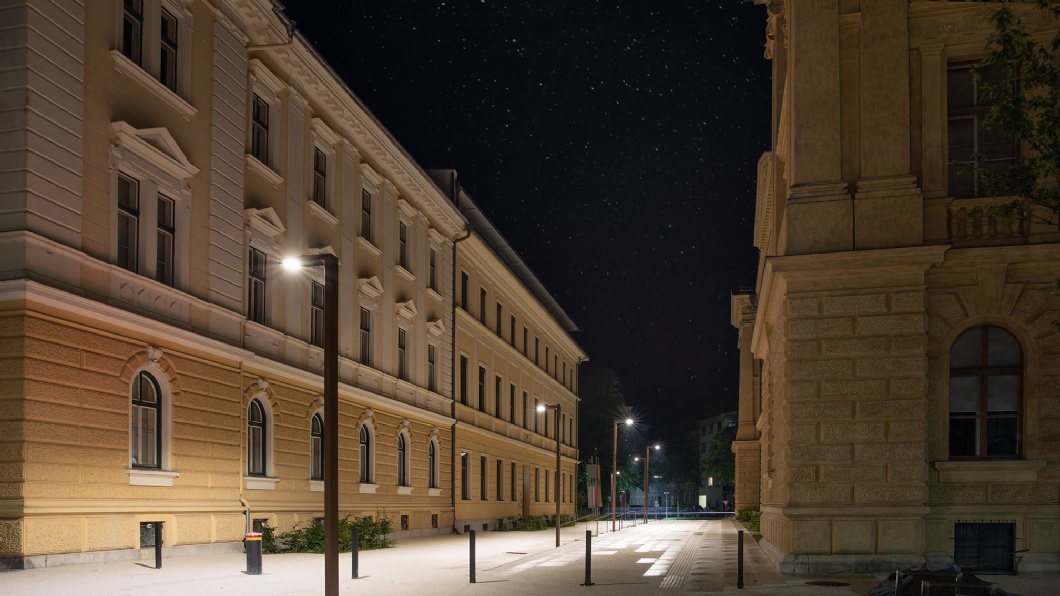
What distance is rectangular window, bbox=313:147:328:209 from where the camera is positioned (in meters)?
27.6

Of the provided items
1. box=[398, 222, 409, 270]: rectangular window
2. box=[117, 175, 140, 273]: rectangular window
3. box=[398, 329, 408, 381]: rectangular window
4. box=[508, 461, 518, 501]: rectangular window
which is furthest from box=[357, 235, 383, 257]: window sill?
box=[508, 461, 518, 501]: rectangular window

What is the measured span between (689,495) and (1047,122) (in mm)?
138055

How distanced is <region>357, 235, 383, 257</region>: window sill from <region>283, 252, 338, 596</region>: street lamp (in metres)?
18.9

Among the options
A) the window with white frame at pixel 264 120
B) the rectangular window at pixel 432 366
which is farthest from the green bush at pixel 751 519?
the window with white frame at pixel 264 120

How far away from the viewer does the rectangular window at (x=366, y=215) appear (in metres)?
31.1

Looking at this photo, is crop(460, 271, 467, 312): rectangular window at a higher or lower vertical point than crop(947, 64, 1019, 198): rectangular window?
lower

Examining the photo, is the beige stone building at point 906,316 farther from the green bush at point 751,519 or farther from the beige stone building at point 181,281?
the green bush at point 751,519

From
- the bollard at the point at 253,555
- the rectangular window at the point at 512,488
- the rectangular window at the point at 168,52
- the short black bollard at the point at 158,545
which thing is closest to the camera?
the short black bollard at the point at 158,545

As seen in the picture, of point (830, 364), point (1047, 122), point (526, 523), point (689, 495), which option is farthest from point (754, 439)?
point (689, 495)

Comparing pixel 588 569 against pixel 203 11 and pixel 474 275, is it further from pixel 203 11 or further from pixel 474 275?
pixel 474 275

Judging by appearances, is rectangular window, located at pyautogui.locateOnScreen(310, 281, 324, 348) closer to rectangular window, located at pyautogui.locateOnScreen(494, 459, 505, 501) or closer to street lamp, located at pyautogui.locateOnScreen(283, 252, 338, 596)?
street lamp, located at pyautogui.locateOnScreen(283, 252, 338, 596)

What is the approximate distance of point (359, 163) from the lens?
101ft

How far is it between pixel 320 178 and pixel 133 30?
9.76 meters

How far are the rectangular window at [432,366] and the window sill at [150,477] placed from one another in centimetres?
1879
